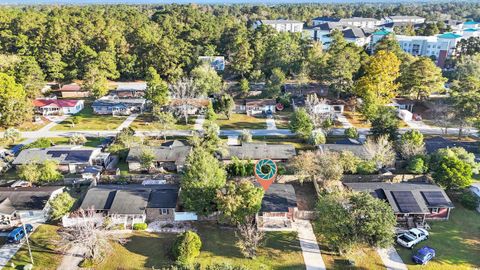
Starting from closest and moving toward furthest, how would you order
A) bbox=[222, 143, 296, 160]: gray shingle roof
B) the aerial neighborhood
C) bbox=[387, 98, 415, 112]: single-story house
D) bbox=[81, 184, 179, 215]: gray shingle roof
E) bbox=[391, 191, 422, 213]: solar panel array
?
the aerial neighborhood, bbox=[391, 191, 422, 213]: solar panel array, bbox=[81, 184, 179, 215]: gray shingle roof, bbox=[222, 143, 296, 160]: gray shingle roof, bbox=[387, 98, 415, 112]: single-story house

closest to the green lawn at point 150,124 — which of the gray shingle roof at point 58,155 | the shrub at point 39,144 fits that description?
the gray shingle roof at point 58,155

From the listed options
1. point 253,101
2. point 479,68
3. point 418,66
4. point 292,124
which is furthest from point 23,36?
point 479,68

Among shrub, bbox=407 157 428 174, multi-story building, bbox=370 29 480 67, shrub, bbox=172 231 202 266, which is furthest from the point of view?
multi-story building, bbox=370 29 480 67

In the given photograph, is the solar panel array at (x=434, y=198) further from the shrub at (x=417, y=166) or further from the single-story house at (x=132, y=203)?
the single-story house at (x=132, y=203)

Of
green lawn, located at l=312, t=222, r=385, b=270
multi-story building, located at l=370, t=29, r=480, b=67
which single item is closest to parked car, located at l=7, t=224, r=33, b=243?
green lawn, located at l=312, t=222, r=385, b=270

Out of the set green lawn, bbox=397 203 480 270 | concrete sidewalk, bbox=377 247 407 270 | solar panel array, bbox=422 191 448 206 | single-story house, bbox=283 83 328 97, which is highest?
single-story house, bbox=283 83 328 97

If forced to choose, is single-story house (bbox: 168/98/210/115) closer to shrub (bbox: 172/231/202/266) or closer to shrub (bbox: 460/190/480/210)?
shrub (bbox: 172/231/202/266)

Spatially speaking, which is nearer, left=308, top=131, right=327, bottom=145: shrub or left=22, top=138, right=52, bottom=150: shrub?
left=22, top=138, right=52, bottom=150: shrub
